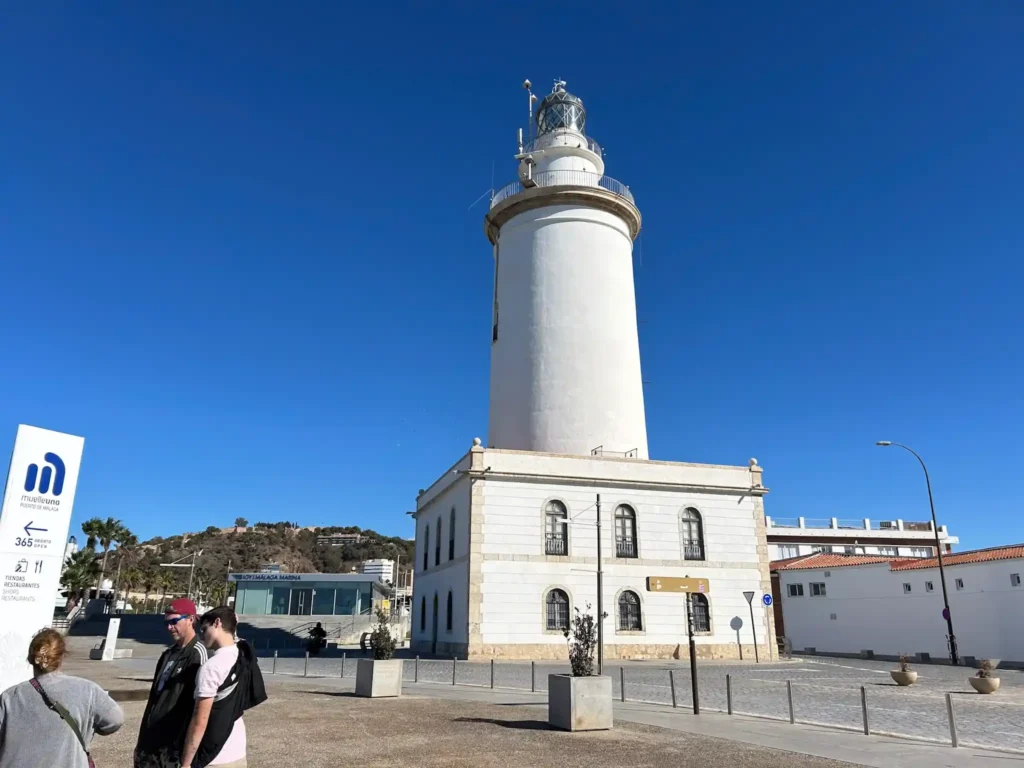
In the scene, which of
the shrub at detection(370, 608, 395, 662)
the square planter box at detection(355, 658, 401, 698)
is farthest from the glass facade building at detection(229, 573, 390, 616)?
the shrub at detection(370, 608, 395, 662)

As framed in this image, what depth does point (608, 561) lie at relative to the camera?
2873 centimetres

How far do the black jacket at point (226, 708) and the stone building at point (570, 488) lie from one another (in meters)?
22.7

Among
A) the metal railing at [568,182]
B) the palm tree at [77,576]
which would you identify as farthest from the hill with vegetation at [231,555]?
the metal railing at [568,182]

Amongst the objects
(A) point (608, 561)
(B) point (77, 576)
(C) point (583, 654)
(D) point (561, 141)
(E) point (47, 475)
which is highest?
(D) point (561, 141)

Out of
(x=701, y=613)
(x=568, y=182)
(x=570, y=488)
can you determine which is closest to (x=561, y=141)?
(x=568, y=182)

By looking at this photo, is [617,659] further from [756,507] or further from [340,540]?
[340,540]

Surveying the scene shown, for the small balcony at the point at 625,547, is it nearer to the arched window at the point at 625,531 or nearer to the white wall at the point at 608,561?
the arched window at the point at 625,531

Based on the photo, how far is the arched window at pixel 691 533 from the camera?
98.8 feet

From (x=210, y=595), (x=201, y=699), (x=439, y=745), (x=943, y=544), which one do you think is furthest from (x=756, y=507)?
(x=210, y=595)

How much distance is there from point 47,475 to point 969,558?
4121 cm

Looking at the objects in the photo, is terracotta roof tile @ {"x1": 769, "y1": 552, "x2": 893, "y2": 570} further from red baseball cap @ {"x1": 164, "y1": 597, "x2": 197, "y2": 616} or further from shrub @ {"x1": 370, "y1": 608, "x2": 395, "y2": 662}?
red baseball cap @ {"x1": 164, "y1": 597, "x2": 197, "y2": 616}

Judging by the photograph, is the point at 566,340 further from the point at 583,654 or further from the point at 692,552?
the point at 583,654

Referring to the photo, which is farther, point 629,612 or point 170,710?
point 629,612

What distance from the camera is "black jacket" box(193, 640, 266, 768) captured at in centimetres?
471
